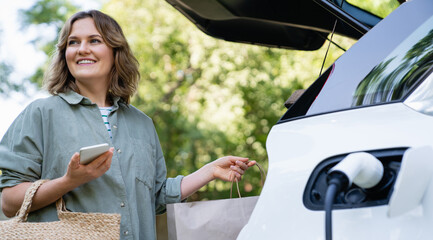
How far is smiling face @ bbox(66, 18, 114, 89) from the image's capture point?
2145 millimetres

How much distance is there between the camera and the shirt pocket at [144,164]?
6.89 ft

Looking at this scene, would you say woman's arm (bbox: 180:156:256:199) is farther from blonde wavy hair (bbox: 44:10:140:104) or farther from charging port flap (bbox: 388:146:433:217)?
charging port flap (bbox: 388:146:433:217)

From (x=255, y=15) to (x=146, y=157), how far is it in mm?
1113

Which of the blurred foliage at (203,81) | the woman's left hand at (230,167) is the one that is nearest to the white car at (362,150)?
the woman's left hand at (230,167)

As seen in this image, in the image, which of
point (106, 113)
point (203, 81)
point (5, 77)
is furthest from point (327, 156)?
point (5, 77)

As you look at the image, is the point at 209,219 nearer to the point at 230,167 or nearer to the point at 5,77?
the point at 230,167

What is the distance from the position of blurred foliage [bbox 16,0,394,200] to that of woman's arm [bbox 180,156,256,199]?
27.9 ft

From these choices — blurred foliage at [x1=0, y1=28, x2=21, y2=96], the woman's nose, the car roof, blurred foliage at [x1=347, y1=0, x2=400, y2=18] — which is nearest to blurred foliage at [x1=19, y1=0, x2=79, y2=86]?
blurred foliage at [x1=0, y1=28, x2=21, y2=96]

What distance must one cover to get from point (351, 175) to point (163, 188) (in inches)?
54.9

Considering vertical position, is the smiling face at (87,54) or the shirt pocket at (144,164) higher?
the smiling face at (87,54)

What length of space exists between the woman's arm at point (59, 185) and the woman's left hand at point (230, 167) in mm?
573

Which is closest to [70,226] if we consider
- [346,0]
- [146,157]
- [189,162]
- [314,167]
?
[146,157]

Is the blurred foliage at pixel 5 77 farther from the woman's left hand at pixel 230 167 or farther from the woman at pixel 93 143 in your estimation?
the woman's left hand at pixel 230 167

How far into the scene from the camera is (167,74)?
1185 centimetres
